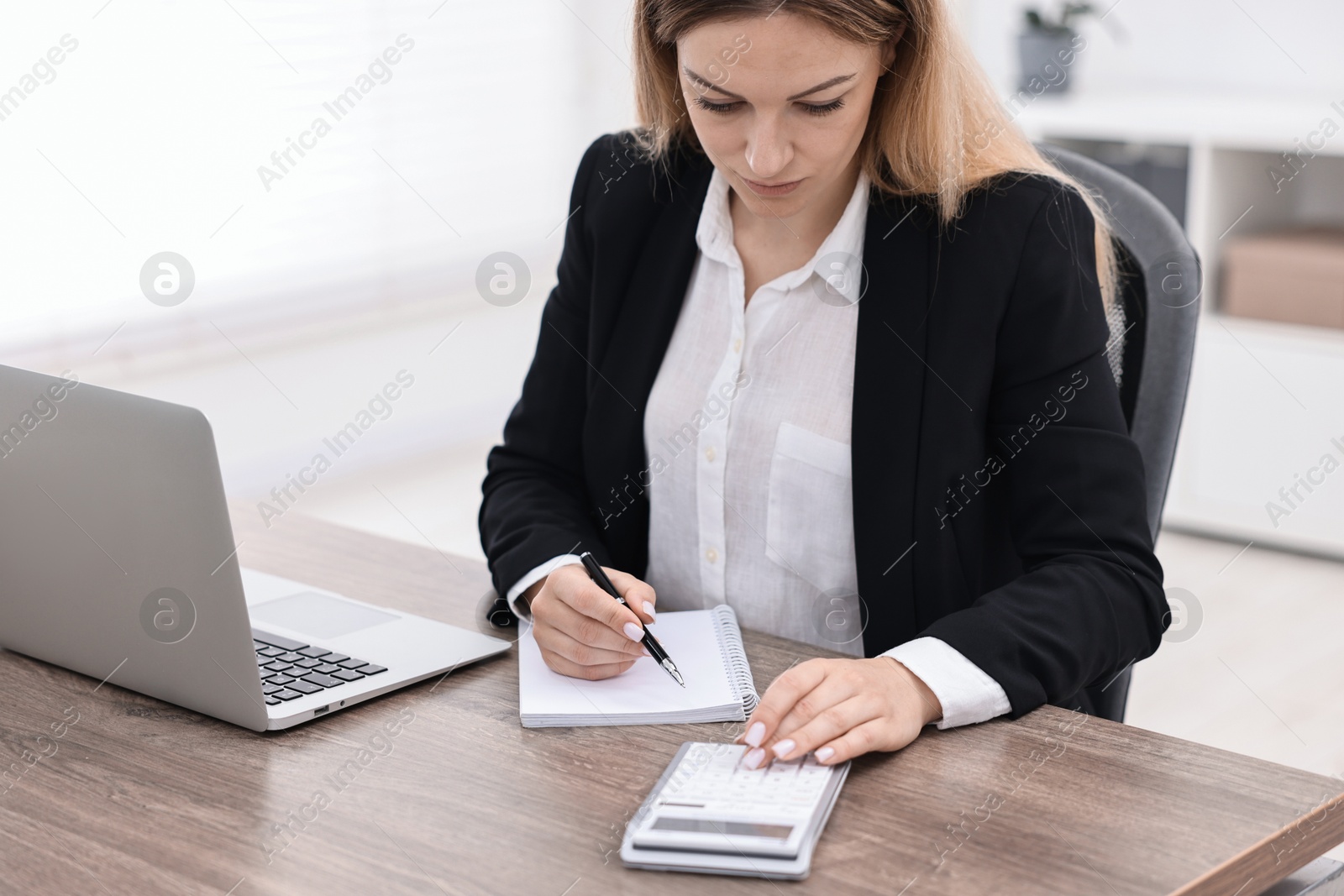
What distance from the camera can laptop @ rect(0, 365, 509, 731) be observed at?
1.03 m

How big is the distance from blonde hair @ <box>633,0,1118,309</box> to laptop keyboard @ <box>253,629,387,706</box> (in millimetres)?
662

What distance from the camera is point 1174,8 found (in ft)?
12.4

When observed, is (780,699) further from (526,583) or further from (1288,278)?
(1288,278)

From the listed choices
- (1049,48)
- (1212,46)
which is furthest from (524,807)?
Result: (1212,46)

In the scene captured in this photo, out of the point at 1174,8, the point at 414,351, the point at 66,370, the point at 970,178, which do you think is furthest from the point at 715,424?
the point at 1174,8

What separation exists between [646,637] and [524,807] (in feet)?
0.76

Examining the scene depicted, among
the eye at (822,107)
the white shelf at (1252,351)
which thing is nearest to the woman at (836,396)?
the eye at (822,107)

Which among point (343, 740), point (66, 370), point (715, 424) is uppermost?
point (715, 424)

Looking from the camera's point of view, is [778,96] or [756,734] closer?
[756,734]

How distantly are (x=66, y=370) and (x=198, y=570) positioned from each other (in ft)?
7.28

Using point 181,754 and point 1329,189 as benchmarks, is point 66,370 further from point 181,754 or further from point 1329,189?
point 1329,189

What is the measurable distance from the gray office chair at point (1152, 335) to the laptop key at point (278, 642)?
752 mm

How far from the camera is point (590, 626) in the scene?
3.94 feet

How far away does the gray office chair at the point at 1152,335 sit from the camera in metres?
1.36
